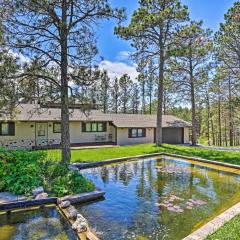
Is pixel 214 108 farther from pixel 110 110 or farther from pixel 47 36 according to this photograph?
pixel 47 36

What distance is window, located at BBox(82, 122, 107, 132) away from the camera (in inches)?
927

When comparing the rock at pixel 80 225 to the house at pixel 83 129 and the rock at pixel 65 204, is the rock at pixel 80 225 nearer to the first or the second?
the rock at pixel 65 204

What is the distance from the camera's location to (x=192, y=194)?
956 cm

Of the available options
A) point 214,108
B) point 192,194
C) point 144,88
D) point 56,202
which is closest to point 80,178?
point 56,202

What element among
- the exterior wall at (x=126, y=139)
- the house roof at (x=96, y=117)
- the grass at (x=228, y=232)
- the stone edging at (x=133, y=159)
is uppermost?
the house roof at (x=96, y=117)

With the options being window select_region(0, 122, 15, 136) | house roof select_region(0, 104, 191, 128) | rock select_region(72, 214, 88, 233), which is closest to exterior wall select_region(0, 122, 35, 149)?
window select_region(0, 122, 15, 136)

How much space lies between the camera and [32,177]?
9250 millimetres

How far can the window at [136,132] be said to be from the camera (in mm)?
25156

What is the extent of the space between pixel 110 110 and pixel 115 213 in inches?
1387

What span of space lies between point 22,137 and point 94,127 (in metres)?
6.52

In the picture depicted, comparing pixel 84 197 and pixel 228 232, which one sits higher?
pixel 228 232

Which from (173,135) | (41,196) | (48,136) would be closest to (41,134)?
(48,136)

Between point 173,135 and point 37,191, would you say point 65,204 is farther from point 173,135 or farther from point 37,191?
point 173,135

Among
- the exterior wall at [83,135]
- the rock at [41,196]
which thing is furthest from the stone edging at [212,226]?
the exterior wall at [83,135]
